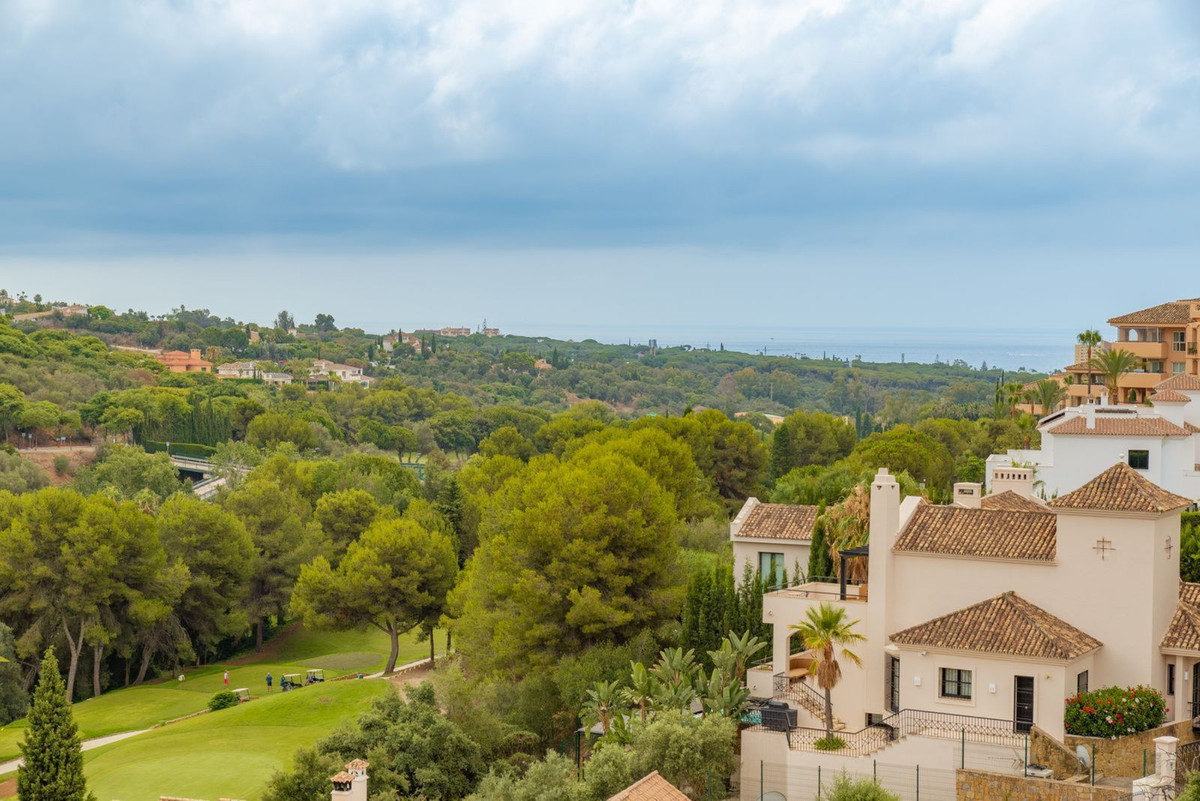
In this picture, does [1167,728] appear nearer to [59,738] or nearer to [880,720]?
[880,720]

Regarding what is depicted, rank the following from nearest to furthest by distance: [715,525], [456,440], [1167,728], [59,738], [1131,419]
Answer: [1167,728]
[59,738]
[1131,419]
[715,525]
[456,440]

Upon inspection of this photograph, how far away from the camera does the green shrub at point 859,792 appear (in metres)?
24.5

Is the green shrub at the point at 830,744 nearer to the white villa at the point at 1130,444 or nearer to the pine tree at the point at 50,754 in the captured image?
the pine tree at the point at 50,754

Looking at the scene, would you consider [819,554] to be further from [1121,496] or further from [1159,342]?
[1159,342]

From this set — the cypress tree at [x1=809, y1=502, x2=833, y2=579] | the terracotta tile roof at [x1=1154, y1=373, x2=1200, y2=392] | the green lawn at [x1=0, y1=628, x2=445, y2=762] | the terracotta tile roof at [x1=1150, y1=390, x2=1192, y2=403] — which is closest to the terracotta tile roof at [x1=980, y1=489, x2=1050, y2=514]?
the cypress tree at [x1=809, y1=502, x2=833, y2=579]

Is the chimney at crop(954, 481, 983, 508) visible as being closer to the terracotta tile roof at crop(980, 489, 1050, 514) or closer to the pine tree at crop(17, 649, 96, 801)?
the terracotta tile roof at crop(980, 489, 1050, 514)

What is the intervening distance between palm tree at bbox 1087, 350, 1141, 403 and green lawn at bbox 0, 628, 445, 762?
36.2 metres

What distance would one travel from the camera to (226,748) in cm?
4419

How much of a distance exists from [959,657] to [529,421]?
129m

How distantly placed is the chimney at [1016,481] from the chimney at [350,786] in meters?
19.8

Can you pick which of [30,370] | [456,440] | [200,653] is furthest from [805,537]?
[30,370]

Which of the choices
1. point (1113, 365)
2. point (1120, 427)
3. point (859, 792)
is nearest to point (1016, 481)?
point (1120, 427)

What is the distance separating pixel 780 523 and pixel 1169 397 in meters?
20.2

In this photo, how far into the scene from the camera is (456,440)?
547 feet
